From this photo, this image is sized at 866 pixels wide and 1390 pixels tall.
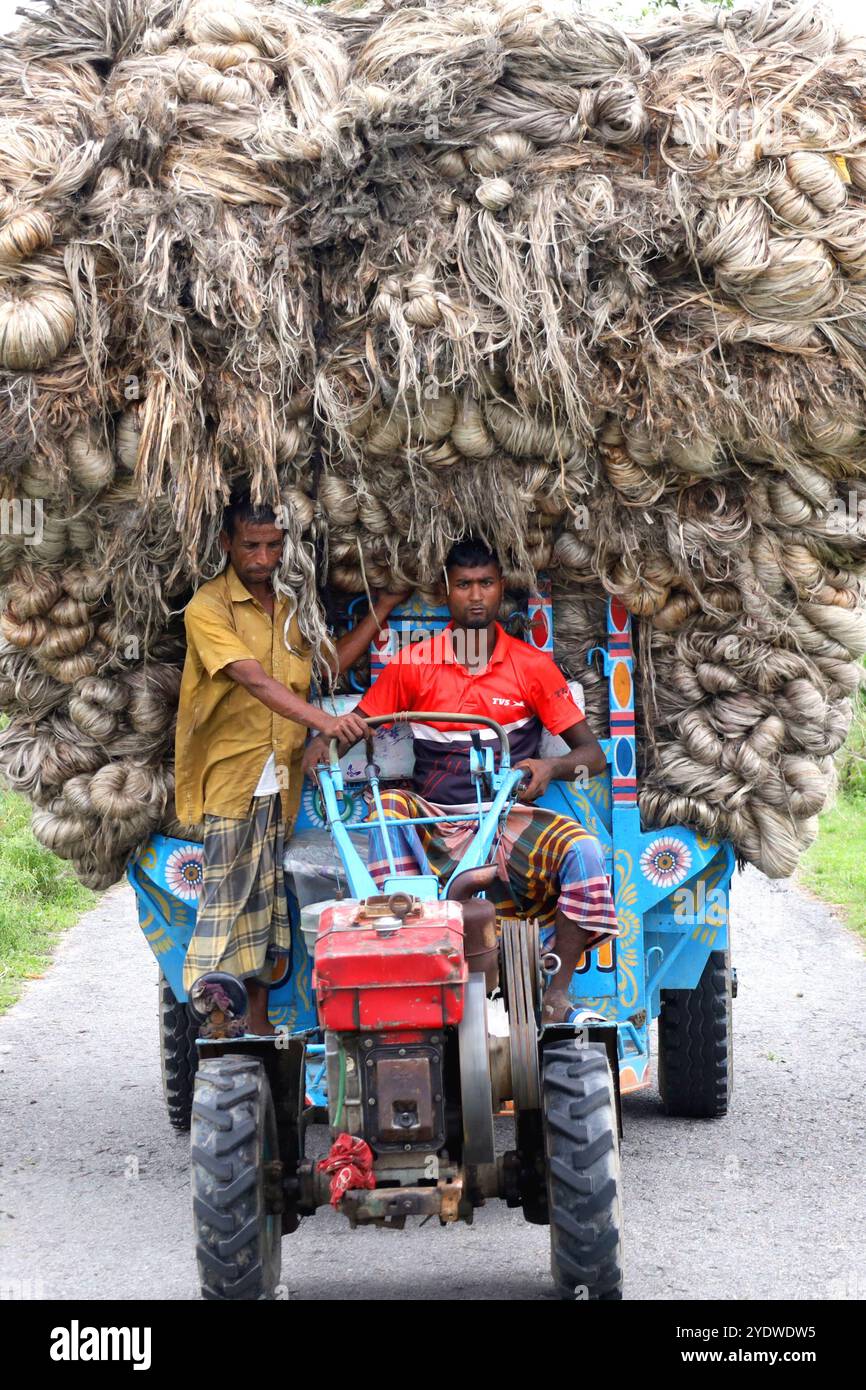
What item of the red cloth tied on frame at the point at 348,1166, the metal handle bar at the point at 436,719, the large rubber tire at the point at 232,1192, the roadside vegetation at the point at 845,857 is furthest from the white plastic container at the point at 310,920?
the roadside vegetation at the point at 845,857

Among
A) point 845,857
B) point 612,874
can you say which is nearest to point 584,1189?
point 612,874

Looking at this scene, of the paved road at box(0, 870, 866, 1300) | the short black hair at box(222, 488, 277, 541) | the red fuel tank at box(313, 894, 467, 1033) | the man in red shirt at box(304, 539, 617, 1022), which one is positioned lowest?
the paved road at box(0, 870, 866, 1300)

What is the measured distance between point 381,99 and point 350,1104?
9.96 feet

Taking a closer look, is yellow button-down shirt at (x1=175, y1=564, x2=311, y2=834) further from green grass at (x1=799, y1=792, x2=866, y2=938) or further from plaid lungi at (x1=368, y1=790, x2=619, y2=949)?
green grass at (x1=799, y1=792, x2=866, y2=938)

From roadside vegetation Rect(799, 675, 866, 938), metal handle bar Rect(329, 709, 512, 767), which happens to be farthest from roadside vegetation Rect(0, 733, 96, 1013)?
roadside vegetation Rect(799, 675, 866, 938)

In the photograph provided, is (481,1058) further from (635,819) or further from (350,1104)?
(635,819)

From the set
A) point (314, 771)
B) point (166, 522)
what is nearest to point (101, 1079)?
point (314, 771)

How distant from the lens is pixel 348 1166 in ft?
13.3

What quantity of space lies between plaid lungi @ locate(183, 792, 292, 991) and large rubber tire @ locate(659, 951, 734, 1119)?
5.26 feet

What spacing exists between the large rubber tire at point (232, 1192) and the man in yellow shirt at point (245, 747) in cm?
123

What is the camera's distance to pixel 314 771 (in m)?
5.43

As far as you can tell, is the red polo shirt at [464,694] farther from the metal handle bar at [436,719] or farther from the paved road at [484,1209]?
the paved road at [484,1209]

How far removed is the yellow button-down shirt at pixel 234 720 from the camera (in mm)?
5605

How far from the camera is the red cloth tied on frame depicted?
4.03 meters
